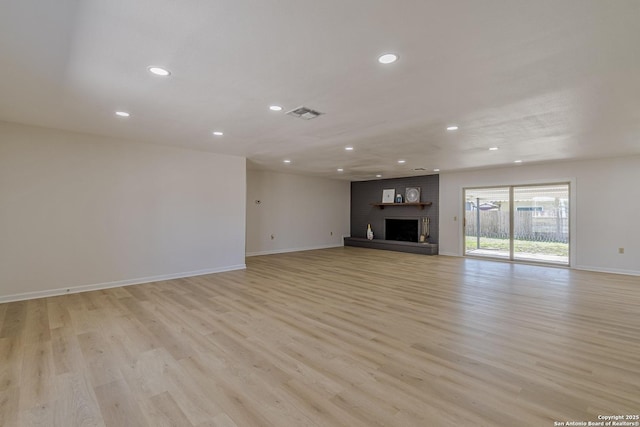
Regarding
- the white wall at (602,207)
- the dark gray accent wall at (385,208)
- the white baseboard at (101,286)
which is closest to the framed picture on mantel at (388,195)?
the dark gray accent wall at (385,208)

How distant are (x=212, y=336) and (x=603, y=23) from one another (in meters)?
3.88

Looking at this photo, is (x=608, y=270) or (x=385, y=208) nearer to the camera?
(x=608, y=270)

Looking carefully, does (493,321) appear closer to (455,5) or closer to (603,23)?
(603,23)

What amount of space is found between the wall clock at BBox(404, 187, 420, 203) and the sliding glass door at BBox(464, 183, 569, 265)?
1.41 m

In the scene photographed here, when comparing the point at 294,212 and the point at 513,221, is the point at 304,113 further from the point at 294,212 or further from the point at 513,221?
the point at 513,221

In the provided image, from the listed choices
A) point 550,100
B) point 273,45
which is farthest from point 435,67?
point 550,100

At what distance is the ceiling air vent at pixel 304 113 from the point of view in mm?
3348

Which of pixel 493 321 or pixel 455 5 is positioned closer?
pixel 455 5

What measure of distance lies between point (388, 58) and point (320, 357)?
2.51m

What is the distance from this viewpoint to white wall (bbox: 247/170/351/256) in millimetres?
8430

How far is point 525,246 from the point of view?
287 inches

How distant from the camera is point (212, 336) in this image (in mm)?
2912

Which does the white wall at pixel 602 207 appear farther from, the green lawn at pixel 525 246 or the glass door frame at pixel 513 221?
the green lawn at pixel 525 246

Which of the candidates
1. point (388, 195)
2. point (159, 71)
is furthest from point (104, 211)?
point (388, 195)
